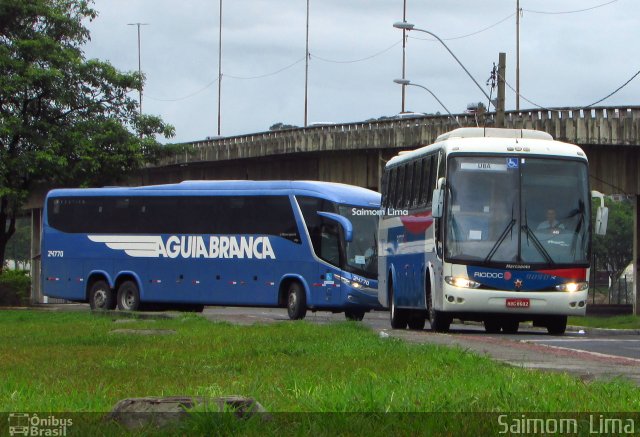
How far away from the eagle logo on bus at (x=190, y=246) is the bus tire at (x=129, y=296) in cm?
86

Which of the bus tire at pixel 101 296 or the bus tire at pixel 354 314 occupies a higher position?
the bus tire at pixel 101 296

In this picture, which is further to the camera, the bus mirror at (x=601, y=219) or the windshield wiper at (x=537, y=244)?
the windshield wiper at (x=537, y=244)

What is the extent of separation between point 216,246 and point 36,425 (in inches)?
1150

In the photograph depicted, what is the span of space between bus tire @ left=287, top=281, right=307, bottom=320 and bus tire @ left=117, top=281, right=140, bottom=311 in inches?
214

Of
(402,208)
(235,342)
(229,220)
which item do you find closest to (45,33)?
(229,220)

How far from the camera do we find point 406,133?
5378 centimetres

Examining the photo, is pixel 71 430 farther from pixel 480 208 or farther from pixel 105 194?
pixel 105 194

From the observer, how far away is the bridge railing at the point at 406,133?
149ft

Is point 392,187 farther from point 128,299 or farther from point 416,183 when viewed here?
point 128,299

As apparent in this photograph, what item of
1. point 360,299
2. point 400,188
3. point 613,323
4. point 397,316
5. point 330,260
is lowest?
point 613,323

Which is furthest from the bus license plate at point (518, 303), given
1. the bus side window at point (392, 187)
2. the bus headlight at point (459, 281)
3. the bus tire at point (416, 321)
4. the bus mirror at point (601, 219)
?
the bus side window at point (392, 187)

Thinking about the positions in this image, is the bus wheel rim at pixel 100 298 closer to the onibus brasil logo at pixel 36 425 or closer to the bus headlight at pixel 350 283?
the bus headlight at pixel 350 283

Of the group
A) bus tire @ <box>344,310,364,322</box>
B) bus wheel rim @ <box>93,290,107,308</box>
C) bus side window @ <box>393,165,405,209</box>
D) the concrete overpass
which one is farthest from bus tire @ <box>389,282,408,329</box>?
the concrete overpass

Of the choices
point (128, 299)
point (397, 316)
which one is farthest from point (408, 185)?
point (128, 299)
